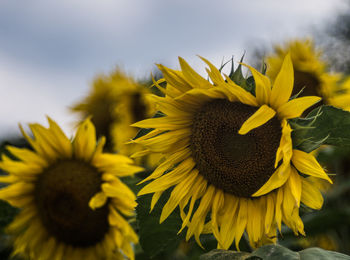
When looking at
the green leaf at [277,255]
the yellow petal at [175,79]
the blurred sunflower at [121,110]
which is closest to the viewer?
the green leaf at [277,255]

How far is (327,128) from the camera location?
126cm

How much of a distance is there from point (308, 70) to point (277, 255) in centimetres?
168

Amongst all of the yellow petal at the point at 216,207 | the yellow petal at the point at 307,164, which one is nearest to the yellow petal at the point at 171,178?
the yellow petal at the point at 216,207

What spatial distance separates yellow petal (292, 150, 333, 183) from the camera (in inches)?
45.5

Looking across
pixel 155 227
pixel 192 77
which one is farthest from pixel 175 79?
pixel 155 227

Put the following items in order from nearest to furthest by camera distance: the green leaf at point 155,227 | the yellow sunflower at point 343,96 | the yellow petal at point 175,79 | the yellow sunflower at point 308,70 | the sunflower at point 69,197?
the yellow petal at point 175,79 < the green leaf at point 155,227 < the sunflower at point 69,197 < the yellow sunflower at point 343,96 < the yellow sunflower at point 308,70

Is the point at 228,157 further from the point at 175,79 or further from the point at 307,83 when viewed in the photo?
the point at 307,83

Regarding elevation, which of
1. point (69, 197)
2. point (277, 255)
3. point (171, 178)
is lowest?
point (277, 255)

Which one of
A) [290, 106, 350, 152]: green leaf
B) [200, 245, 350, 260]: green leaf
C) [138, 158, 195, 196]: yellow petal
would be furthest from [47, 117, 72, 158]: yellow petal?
[290, 106, 350, 152]: green leaf

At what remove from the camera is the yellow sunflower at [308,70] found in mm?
2525

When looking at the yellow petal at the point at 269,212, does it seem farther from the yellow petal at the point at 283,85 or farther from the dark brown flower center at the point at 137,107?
the dark brown flower center at the point at 137,107

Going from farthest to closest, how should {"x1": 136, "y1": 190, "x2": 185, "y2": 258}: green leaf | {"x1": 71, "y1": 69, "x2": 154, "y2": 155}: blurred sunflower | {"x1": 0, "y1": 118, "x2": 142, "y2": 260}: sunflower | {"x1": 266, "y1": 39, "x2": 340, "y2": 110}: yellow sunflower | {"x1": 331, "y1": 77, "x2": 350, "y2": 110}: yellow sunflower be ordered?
{"x1": 71, "y1": 69, "x2": 154, "y2": 155}: blurred sunflower → {"x1": 266, "y1": 39, "x2": 340, "y2": 110}: yellow sunflower → {"x1": 331, "y1": 77, "x2": 350, "y2": 110}: yellow sunflower → {"x1": 0, "y1": 118, "x2": 142, "y2": 260}: sunflower → {"x1": 136, "y1": 190, "x2": 185, "y2": 258}: green leaf

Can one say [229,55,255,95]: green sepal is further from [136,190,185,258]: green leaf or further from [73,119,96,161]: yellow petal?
[73,119,96,161]: yellow petal

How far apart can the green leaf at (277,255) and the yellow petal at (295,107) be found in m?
0.35
